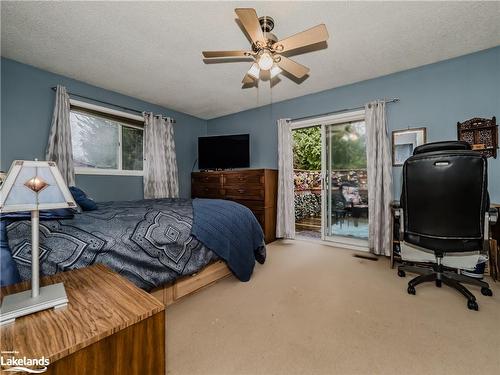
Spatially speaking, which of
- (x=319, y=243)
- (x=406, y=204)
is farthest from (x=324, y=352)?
(x=319, y=243)

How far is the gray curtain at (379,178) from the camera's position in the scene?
297 cm

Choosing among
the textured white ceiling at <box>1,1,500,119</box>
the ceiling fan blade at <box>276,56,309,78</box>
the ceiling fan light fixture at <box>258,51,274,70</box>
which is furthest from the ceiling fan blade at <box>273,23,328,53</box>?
the textured white ceiling at <box>1,1,500,119</box>

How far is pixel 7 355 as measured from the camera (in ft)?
1.83

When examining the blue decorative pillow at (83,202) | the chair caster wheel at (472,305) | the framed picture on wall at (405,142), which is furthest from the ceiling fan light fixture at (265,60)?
the chair caster wheel at (472,305)

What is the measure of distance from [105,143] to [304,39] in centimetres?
335

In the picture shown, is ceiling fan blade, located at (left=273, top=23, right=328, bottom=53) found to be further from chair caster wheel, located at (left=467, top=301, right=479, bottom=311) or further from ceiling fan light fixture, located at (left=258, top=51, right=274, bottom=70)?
chair caster wheel, located at (left=467, top=301, right=479, bottom=311)

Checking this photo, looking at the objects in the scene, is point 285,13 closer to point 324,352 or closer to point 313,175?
point 324,352

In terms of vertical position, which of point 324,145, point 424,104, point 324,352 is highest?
point 424,104

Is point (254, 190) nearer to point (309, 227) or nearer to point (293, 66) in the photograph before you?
point (309, 227)

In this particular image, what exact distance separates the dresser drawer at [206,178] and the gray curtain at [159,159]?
411 mm

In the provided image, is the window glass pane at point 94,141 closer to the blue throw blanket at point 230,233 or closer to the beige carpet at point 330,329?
the blue throw blanket at point 230,233

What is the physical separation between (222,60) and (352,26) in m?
1.39

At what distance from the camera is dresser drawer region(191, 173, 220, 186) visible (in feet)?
13.8

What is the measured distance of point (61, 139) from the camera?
2.98 meters
